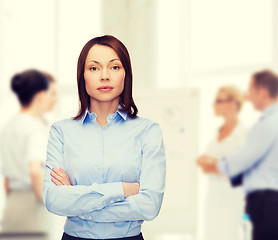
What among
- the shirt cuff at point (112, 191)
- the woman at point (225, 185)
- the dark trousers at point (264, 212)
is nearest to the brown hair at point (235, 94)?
the woman at point (225, 185)

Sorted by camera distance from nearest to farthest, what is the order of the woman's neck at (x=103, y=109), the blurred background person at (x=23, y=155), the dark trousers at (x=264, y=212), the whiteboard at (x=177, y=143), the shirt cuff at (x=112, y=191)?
the shirt cuff at (x=112, y=191) → the woman's neck at (x=103, y=109) → the dark trousers at (x=264, y=212) → the blurred background person at (x=23, y=155) → the whiteboard at (x=177, y=143)

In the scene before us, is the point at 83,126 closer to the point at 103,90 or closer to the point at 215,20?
the point at 103,90

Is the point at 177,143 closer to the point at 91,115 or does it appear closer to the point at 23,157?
the point at 23,157

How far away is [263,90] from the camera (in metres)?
3.27

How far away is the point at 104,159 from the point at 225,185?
9.02 ft

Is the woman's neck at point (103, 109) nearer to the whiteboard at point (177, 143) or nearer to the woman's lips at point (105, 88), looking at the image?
the woman's lips at point (105, 88)

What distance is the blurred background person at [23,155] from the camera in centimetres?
300

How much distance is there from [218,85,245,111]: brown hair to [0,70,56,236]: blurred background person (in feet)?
5.67

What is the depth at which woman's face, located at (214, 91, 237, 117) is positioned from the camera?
3967mm

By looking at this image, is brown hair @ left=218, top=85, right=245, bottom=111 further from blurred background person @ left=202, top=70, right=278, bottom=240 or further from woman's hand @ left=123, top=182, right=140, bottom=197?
woman's hand @ left=123, top=182, right=140, bottom=197

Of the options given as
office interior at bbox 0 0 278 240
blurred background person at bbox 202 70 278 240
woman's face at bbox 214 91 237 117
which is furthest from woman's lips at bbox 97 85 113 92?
office interior at bbox 0 0 278 240

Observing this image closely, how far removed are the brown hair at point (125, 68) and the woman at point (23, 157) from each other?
5.59ft

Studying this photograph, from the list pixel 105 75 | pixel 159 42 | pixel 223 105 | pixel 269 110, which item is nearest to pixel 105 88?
pixel 105 75

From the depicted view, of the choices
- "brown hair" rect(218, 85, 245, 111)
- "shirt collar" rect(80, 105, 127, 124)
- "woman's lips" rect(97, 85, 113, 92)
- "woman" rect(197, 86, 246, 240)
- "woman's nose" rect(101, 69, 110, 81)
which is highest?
"woman's nose" rect(101, 69, 110, 81)
